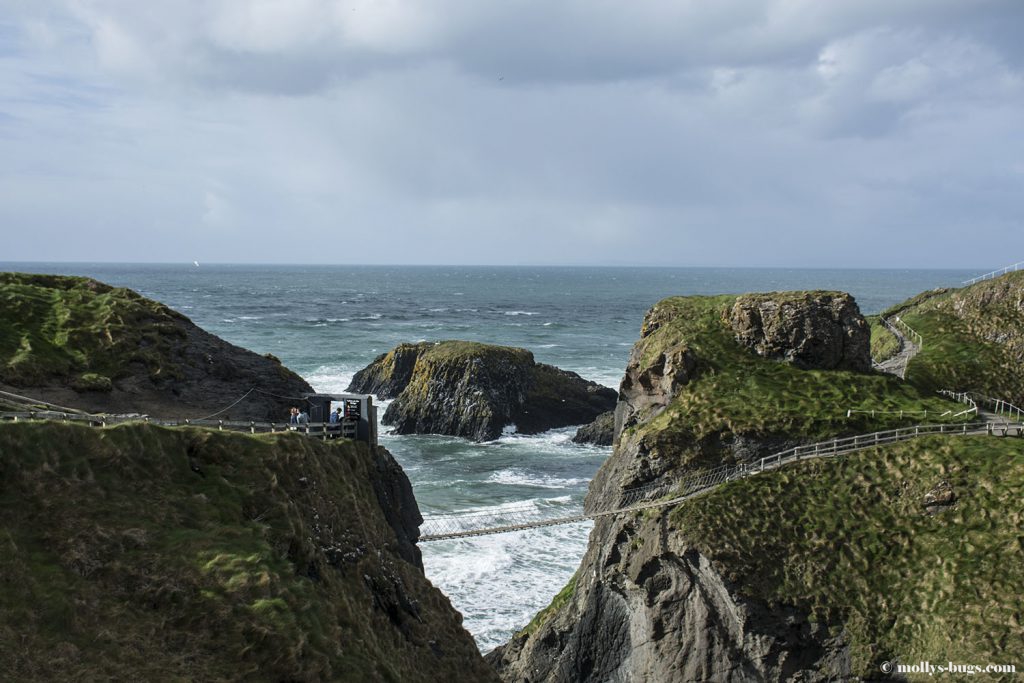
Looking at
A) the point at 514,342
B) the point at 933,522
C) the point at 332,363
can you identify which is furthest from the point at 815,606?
the point at 514,342

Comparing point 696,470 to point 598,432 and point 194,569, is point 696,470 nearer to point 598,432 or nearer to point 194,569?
point 194,569

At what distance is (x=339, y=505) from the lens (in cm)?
2631

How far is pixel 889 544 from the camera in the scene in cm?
3222

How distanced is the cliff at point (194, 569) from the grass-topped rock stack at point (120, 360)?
9.60 m

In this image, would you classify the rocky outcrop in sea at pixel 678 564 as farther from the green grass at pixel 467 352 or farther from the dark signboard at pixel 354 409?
the green grass at pixel 467 352

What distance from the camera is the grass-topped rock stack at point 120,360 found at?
32594 millimetres

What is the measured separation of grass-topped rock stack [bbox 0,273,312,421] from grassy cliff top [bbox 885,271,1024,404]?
3663 cm

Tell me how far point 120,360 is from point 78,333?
256 cm

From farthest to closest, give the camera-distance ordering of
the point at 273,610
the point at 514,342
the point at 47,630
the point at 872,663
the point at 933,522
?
the point at 514,342
the point at 933,522
the point at 872,663
the point at 273,610
the point at 47,630

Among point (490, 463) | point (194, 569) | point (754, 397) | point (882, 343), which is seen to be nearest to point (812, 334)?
point (754, 397)

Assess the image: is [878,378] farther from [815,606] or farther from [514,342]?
[514,342]

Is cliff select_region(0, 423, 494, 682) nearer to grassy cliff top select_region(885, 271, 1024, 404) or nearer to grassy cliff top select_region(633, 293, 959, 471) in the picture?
grassy cliff top select_region(633, 293, 959, 471)

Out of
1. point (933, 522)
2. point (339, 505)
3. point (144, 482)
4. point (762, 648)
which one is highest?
point (144, 482)

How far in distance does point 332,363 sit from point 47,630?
91.2m
